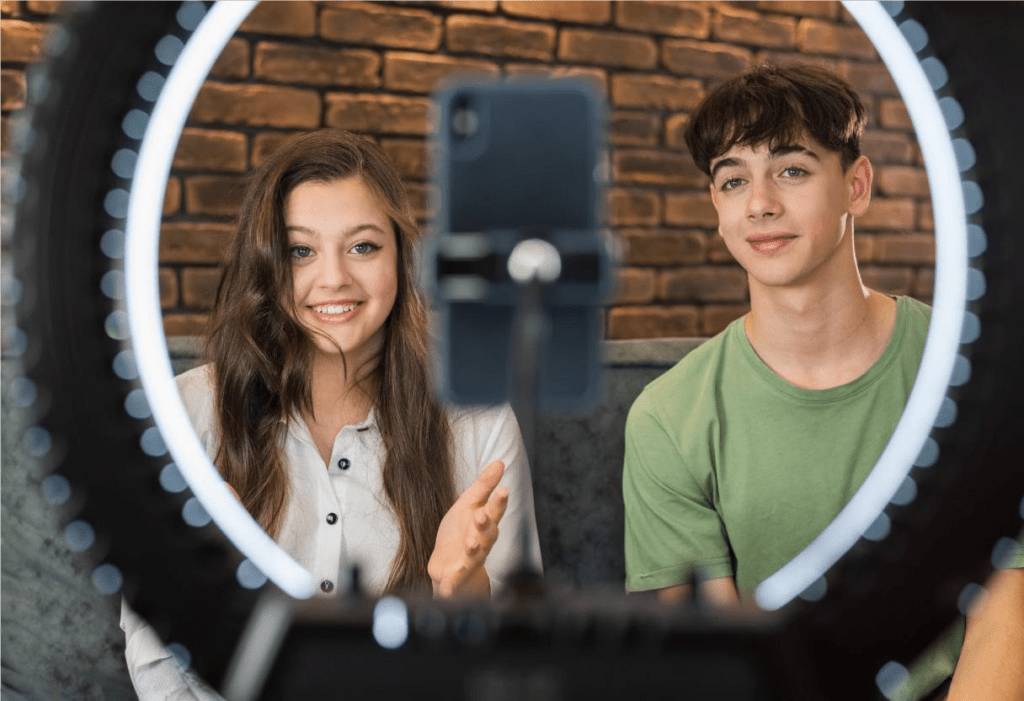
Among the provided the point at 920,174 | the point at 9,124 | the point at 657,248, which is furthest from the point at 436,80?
the point at 920,174

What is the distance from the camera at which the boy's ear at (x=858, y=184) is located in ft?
2.66

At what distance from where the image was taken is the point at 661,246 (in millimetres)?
1448

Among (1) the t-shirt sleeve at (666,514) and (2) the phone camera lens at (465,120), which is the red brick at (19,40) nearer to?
(1) the t-shirt sleeve at (666,514)

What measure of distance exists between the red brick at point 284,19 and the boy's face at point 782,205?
0.70 metres

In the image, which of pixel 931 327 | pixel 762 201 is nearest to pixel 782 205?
pixel 762 201

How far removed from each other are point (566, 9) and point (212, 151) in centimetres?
55

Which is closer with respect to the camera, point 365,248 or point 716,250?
point 365,248

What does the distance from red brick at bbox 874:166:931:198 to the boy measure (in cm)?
77

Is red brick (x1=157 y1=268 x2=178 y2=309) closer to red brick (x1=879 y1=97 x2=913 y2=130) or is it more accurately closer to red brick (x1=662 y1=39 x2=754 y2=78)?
red brick (x1=662 y1=39 x2=754 y2=78)

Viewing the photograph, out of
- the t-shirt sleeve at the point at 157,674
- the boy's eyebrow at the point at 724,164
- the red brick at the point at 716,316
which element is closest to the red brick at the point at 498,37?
the red brick at the point at 716,316

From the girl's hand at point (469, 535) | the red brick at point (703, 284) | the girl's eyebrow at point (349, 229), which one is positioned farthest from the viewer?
the red brick at point (703, 284)

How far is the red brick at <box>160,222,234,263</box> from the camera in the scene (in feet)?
4.00

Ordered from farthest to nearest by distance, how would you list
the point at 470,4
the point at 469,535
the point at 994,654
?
the point at 470,4 → the point at 994,654 → the point at 469,535

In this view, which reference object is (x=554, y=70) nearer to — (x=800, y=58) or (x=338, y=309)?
(x=800, y=58)
